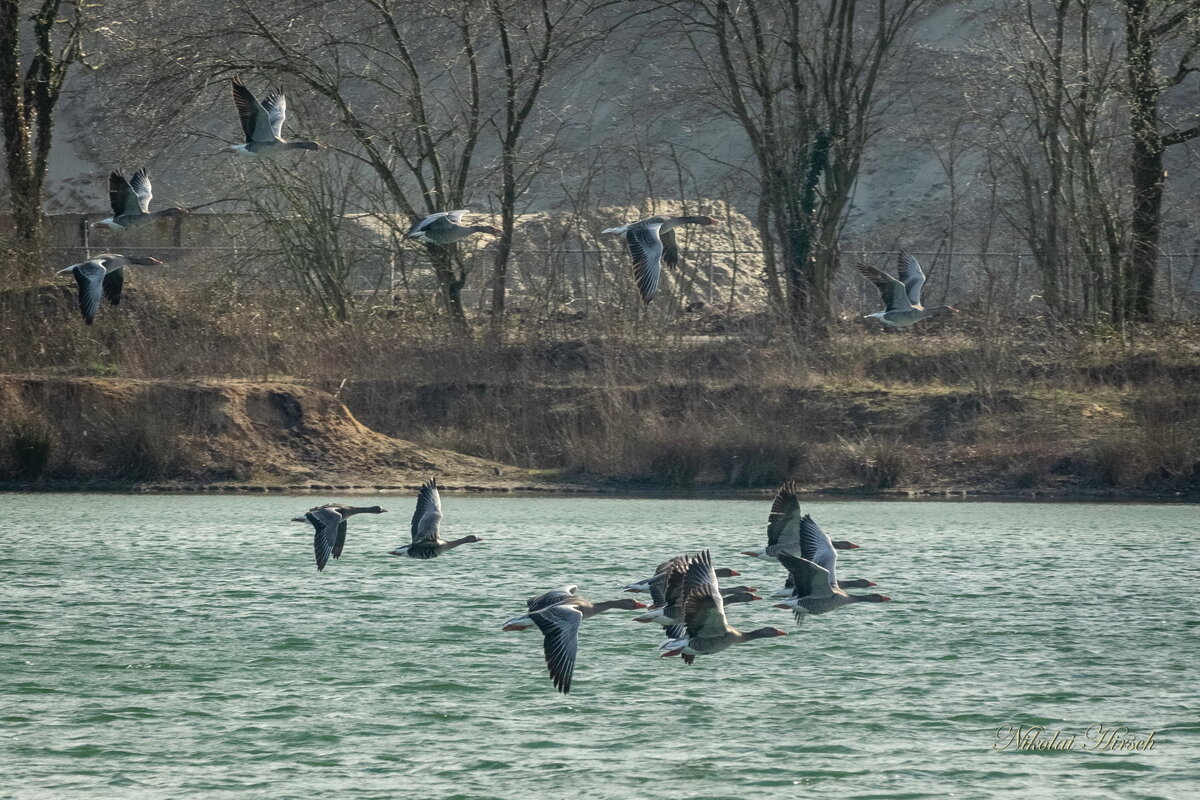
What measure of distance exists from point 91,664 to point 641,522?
33.8ft

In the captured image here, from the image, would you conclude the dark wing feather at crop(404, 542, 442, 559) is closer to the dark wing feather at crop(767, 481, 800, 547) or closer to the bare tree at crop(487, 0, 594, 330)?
the dark wing feather at crop(767, 481, 800, 547)

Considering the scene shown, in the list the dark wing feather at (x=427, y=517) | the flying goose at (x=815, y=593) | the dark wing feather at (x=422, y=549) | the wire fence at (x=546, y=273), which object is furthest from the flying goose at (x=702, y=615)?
the wire fence at (x=546, y=273)

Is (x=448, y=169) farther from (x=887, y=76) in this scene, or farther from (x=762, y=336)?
(x=887, y=76)

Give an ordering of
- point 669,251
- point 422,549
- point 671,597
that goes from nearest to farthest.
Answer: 1. point 671,597
2. point 669,251
3. point 422,549

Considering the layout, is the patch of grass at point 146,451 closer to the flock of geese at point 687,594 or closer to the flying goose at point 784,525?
the flock of geese at point 687,594

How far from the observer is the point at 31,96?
33406 mm

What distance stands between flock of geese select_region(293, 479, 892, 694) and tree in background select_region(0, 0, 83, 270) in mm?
19337

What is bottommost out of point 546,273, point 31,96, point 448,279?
point 448,279

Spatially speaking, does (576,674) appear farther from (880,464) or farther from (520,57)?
(520,57)

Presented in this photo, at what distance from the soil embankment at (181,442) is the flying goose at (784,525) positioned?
525 inches

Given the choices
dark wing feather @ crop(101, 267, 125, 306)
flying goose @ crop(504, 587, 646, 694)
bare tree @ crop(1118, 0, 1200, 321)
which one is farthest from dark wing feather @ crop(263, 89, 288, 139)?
bare tree @ crop(1118, 0, 1200, 321)

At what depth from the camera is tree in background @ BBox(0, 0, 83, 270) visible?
31.1 m

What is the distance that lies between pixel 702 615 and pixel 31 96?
27.6 m

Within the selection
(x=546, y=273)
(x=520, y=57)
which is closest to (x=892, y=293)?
(x=546, y=273)
